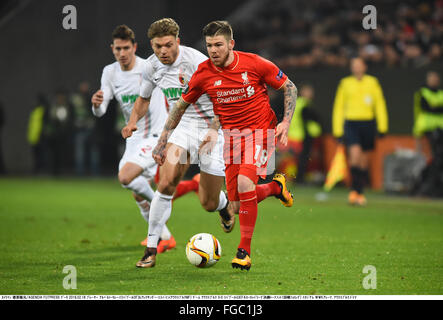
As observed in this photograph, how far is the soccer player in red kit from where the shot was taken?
6395mm

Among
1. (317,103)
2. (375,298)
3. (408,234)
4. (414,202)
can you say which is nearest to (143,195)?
(408,234)

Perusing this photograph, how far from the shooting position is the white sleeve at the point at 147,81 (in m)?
7.20

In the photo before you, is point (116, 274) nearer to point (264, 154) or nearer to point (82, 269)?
point (82, 269)

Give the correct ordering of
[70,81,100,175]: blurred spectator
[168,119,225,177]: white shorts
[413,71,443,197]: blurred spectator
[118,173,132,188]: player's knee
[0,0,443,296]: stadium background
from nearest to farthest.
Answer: [0,0,443,296]: stadium background
[168,119,225,177]: white shorts
[118,173,132,188]: player's knee
[413,71,443,197]: blurred spectator
[70,81,100,175]: blurred spectator

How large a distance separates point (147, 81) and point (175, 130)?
1.81 feet

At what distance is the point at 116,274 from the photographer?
250 inches

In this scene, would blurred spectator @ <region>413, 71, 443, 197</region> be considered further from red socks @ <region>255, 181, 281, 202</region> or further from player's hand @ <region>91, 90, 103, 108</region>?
player's hand @ <region>91, 90, 103, 108</region>

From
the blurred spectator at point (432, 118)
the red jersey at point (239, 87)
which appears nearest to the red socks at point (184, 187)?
the red jersey at point (239, 87)

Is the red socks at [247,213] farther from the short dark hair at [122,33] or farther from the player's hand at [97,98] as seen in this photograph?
the short dark hair at [122,33]

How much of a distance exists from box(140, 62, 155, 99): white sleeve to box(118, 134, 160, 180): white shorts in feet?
2.69

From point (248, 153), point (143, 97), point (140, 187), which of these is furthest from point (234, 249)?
point (143, 97)

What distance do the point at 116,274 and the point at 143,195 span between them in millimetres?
1776

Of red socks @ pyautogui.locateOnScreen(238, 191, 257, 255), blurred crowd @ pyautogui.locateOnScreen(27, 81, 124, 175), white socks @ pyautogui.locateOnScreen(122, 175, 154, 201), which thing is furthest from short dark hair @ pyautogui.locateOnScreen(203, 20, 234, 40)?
blurred crowd @ pyautogui.locateOnScreen(27, 81, 124, 175)

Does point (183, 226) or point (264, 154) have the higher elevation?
point (264, 154)
